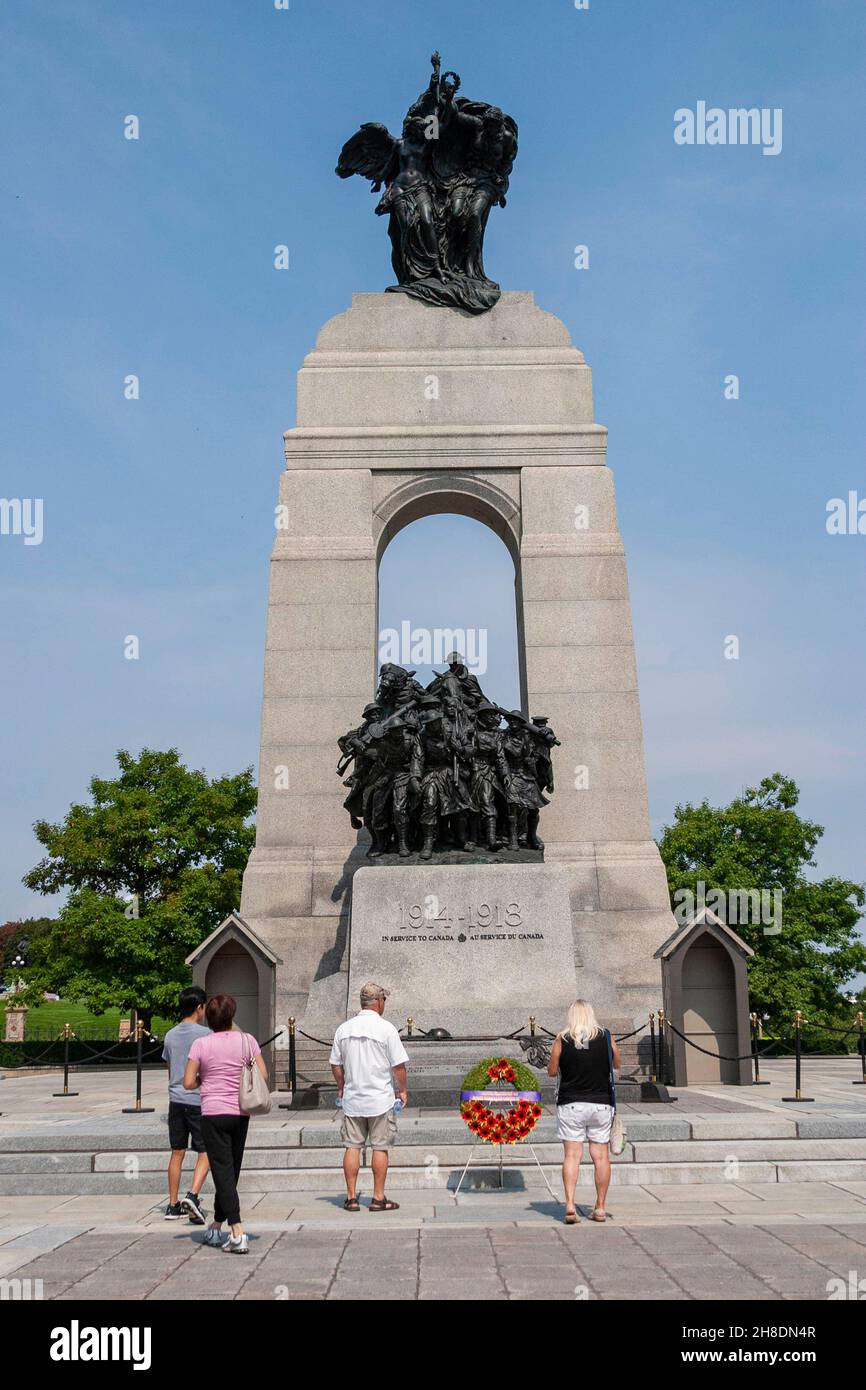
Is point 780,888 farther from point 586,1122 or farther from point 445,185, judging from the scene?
point 586,1122

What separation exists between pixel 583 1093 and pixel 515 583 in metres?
16.5

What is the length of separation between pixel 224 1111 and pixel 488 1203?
8.38ft

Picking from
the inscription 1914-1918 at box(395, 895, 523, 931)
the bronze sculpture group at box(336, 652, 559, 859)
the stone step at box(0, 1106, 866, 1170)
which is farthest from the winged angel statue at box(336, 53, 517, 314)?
the stone step at box(0, 1106, 866, 1170)

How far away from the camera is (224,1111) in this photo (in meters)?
8.33

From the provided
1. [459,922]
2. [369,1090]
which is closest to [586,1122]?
[369,1090]

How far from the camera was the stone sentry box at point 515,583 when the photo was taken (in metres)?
21.4

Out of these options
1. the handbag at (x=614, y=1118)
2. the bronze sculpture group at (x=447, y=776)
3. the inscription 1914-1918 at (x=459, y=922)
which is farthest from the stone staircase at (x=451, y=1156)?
the bronze sculpture group at (x=447, y=776)

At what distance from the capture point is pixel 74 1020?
72.4 metres

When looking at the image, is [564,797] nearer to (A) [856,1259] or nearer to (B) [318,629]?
(B) [318,629]

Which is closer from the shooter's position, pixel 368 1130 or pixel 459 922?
pixel 368 1130

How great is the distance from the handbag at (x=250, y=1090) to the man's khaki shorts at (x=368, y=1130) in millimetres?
1241

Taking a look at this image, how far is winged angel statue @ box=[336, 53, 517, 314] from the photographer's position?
2630cm

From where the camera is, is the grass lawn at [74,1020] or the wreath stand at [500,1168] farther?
the grass lawn at [74,1020]

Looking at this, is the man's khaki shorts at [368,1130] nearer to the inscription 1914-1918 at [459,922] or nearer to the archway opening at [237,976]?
the inscription 1914-1918 at [459,922]
